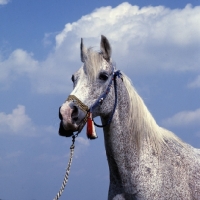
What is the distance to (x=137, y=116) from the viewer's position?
6.72m

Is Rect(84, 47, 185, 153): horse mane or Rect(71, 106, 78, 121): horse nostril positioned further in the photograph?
Rect(84, 47, 185, 153): horse mane

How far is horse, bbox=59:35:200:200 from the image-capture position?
6.36 meters

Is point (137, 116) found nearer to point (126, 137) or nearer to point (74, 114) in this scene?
point (126, 137)

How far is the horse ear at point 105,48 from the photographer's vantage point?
6633 millimetres

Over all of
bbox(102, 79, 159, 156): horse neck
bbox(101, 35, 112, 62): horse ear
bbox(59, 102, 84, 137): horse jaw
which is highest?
bbox(101, 35, 112, 62): horse ear

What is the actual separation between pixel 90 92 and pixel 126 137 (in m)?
0.88

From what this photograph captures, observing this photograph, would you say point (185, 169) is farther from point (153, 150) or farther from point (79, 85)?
point (79, 85)

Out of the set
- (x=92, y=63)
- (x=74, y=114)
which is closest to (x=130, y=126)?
(x=74, y=114)

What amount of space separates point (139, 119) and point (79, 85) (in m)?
1.07

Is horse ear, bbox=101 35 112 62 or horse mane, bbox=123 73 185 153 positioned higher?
horse ear, bbox=101 35 112 62

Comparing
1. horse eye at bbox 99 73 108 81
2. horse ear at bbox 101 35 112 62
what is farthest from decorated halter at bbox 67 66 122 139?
horse ear at bbox 101 35 112 62

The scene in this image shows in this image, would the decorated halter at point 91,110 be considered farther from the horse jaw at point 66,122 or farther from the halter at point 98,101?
the horse jaw at point 66,122

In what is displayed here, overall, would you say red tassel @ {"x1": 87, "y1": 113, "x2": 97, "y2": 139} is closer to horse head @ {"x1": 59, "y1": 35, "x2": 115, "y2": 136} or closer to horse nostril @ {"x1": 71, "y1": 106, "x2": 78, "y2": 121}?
horse head @ {"x1": 59, "y1": 35, "x2": 115, "y2": 136}

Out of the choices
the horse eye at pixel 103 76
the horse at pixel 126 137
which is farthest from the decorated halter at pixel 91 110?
the horse eye at pixel 103 76
